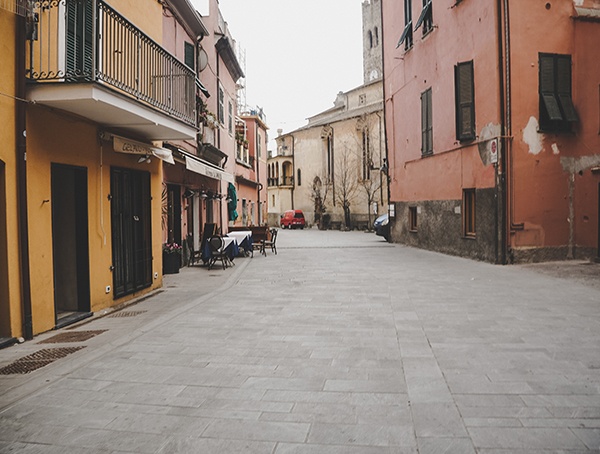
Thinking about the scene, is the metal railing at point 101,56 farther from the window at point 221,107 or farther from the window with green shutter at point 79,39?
the window at point 221,107

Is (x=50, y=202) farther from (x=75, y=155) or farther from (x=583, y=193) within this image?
(x=583, y=193)

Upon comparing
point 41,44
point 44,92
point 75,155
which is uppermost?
point 41,44

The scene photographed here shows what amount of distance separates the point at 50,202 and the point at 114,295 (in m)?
2.50

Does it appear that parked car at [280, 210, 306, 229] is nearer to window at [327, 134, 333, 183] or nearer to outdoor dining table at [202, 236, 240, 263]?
window at [327, 134, 333, 183]

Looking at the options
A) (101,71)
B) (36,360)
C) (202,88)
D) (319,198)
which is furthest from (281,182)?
(36,360)

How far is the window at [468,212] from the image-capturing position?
52.8 ft

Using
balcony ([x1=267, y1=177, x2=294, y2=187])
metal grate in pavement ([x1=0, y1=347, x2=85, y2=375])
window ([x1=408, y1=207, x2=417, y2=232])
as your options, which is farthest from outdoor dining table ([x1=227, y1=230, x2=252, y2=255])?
balcony ([x1=267, y1=177, x2=294, y2=187])

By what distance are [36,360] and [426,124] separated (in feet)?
55.5

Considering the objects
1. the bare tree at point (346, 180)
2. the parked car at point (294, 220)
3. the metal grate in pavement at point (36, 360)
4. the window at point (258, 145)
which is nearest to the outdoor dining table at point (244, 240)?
the metal grate in pavement at point (36, 360)

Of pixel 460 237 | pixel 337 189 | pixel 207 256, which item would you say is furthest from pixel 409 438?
pixel 337 189

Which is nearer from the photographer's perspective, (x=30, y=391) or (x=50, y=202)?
(x=30, y=391)

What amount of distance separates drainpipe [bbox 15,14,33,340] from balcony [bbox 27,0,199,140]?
5.7 inches

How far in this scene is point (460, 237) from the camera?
16.6 meters

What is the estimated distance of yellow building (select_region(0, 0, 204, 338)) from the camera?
6.42m
